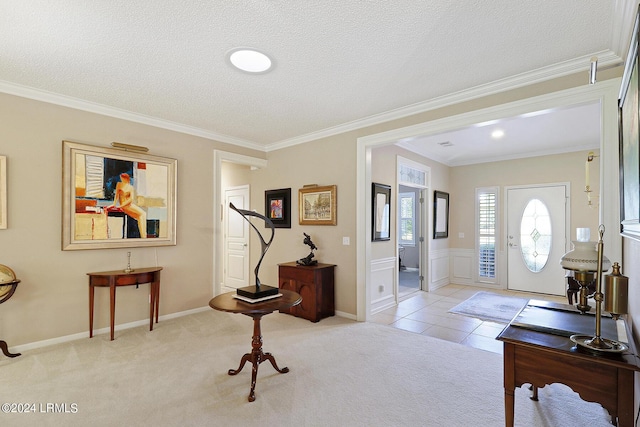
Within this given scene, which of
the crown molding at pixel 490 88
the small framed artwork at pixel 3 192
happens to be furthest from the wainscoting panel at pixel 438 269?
the small framed artwork at pixel 3 192

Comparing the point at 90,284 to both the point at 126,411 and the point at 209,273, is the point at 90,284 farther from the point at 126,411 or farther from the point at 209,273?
the point at 126,411

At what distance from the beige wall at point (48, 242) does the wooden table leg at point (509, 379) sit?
3954 millimetres

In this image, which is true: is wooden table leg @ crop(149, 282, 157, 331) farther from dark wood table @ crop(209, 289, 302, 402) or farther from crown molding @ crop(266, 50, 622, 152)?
crown molding @ crop(266, 50, 622, 152)

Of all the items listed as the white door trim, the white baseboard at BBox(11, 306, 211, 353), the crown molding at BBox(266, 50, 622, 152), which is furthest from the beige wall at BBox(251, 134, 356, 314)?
the white baseboard at BBox(11, 306, 211, 353)

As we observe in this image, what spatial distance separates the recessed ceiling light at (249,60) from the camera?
2432 mm

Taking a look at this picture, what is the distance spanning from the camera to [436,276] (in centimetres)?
624

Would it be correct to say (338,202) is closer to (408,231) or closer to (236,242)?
(236,242)

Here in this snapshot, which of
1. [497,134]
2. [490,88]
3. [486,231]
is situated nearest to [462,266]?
[486,231]

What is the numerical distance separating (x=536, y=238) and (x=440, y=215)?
1.77m

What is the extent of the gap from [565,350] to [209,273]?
13.9ft

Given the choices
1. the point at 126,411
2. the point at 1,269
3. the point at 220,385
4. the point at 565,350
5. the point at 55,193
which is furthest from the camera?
the point at 55,193

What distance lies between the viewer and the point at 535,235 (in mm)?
5852

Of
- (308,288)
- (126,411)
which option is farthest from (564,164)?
(126,411)

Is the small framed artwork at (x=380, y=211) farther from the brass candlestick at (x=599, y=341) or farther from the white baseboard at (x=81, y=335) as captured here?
the brass candlestick at (x=599, y=341)
